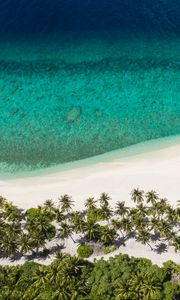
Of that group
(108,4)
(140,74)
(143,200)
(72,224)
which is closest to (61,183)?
(72,224)

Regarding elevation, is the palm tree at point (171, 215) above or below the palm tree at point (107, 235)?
above

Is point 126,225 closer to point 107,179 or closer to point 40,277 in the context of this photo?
point 107,179

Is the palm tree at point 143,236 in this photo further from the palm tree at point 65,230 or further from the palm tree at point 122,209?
the palm tree at point 65,230

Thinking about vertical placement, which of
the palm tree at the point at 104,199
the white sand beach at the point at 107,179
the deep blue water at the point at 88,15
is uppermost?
the deep blue water at the point at 88,15

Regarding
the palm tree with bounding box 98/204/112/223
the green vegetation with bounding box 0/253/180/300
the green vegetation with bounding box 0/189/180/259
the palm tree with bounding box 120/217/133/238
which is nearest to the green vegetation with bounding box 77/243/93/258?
the green vegetation with bounding box 0/189/180/259

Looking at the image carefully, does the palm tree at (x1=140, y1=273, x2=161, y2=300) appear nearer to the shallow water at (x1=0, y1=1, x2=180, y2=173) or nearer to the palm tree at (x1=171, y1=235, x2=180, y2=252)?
the palm tree at (x1=171, y1=235, x2=180, y2=252)

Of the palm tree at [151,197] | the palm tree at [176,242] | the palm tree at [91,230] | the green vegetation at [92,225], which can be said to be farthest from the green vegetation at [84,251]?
the palm tree at [176,242]
